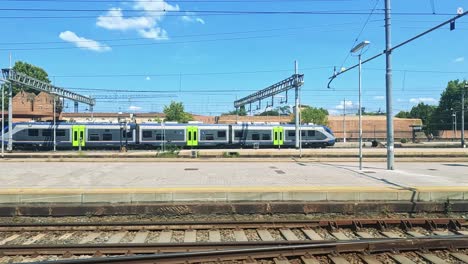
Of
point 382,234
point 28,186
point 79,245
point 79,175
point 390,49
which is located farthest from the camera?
point 390,49

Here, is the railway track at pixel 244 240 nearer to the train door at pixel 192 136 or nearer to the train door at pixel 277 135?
the train door at pixel 192 136

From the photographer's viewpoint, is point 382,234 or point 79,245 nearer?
point 79,245

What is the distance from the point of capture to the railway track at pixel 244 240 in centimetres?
726

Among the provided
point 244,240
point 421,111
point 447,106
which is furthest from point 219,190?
point 421,111

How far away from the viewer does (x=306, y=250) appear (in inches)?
290

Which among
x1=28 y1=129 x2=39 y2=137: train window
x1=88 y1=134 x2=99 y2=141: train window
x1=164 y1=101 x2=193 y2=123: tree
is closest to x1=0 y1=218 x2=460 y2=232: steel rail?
x1=88 y1=134 x2=99 y2=141: train window

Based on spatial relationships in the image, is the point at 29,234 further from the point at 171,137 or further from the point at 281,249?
the point at 171,137

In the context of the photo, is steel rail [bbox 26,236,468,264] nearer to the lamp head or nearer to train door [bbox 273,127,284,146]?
the lamp head

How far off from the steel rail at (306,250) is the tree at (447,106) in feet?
344

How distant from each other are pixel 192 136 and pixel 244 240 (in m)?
37.6

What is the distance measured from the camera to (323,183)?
13625 millimetres

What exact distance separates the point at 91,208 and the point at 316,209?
6.22 m

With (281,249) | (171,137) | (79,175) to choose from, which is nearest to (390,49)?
(281,249)

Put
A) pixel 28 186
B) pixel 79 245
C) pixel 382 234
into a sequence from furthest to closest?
pixel 28 186 → pixel 382 234 → pixel 79 245
